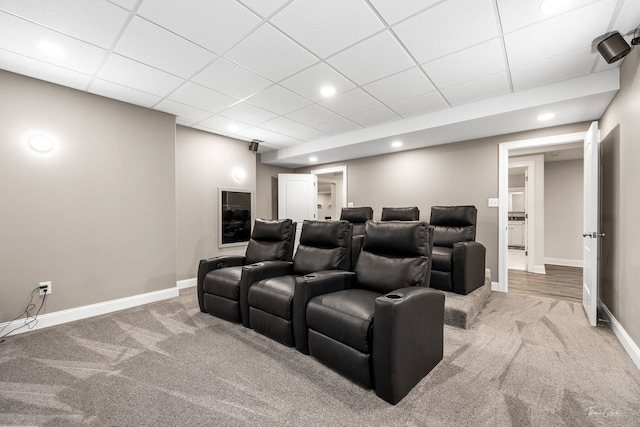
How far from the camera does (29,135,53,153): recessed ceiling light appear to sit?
281 centimetres

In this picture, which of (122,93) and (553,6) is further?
(122,93)

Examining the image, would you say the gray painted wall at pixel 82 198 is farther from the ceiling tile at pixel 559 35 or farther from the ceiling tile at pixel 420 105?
the ceiling tile at pixel 559 35

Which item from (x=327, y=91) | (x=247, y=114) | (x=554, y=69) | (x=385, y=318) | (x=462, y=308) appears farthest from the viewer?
(x=247, y=114)

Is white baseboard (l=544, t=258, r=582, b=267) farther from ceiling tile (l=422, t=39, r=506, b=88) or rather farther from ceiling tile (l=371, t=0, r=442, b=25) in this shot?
ceiling tile (l=371, t=0, r=442, b=25)

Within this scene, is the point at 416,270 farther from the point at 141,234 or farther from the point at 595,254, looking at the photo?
the point at 141,234

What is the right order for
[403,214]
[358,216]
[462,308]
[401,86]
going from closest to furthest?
[462,308] → [401,86] → [403,214] → [358,216]

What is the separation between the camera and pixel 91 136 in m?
3.19

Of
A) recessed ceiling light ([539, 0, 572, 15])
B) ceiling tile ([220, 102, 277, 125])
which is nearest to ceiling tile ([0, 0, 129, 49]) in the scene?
ceiling tile ([220, 102, 277, 125])

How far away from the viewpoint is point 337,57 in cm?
249

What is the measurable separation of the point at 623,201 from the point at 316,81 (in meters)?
3.10

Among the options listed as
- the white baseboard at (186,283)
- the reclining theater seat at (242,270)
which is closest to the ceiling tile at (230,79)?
the reclining theater seat at (242,270)

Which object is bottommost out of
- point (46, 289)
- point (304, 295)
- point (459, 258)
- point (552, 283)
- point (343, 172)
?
point (552, 283)

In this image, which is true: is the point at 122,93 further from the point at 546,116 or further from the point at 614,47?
the point at 546,116

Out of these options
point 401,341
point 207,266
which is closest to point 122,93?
point 207,266
